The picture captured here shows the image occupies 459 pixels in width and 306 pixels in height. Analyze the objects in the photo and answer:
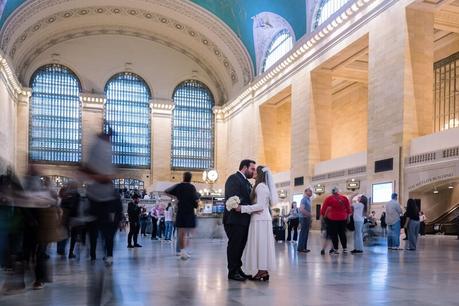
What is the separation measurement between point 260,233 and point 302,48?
787 inches

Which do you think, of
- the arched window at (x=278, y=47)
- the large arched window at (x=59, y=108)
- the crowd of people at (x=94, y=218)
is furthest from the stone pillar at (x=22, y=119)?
the crowd of people at (x=94, y=218)

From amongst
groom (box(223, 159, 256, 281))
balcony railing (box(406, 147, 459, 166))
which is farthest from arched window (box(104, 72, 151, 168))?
groom (box(223, 159, 256, 281))

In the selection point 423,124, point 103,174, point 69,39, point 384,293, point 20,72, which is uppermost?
point 69,39

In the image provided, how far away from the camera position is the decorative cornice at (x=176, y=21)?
28891mm

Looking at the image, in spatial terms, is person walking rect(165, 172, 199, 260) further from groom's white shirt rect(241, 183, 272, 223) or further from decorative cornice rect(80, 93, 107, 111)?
decorative cornice rect(80, 93, 107, 111)

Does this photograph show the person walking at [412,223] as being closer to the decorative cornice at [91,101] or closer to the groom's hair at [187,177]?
the groom's hair at [187,177]

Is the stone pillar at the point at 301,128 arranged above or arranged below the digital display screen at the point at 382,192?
above

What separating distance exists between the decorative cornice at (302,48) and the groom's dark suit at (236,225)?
15191 millimetres

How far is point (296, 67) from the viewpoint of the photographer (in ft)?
83.8

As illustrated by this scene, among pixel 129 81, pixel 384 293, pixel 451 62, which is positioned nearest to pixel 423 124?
pixel 451 62

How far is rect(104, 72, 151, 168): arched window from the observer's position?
37312 mm

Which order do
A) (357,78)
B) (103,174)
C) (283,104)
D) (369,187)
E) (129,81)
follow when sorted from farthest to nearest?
(129,81) → (283,104) → (357,78) → (369,187) → (103,174)

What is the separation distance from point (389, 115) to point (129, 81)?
2459 cm

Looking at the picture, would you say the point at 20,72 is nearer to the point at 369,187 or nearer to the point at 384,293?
the point at 369,187
